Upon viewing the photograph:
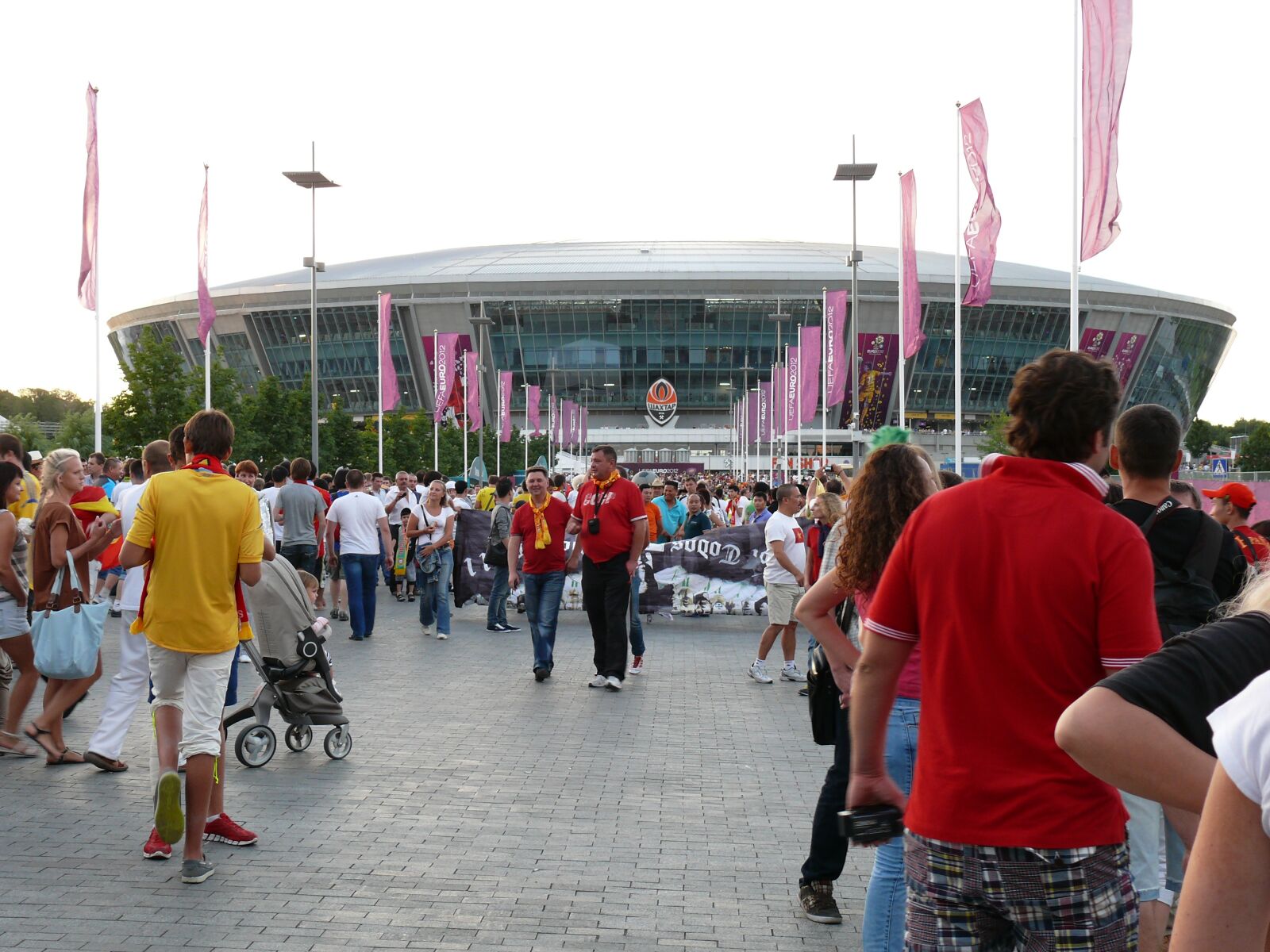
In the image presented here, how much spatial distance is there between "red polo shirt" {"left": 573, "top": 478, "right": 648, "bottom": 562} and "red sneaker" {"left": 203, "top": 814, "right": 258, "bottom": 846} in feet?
17.4

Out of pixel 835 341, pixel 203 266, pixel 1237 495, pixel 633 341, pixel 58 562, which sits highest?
pixel 633 341

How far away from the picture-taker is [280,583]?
780 cm

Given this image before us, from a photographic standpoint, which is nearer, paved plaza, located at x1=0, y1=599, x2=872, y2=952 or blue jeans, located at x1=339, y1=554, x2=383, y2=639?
paved plaza, located at x1=0, y1=599, x2=872, y2=952

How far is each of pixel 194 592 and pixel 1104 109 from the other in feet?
35.7

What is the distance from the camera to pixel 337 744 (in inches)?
320

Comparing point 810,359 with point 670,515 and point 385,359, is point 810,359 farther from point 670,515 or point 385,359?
point 670,515

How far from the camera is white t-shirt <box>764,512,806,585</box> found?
1160cm

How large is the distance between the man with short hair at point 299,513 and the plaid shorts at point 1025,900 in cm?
1288

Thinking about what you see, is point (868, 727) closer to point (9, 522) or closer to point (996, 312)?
point (9, 522)

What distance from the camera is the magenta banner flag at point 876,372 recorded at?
254ft

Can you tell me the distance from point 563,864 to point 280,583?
9.58 ft

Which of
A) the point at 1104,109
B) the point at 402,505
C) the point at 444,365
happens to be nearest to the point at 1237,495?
the point at 1104,109

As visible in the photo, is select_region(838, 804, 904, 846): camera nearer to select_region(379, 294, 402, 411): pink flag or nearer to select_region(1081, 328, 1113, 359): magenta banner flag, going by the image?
select_region(379, 294, 402, 411): pink flag

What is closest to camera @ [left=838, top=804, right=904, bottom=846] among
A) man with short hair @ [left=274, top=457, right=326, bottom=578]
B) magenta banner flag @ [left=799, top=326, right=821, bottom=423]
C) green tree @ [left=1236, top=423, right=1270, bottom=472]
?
man with short hair @ [left=274, top=457, right=326, bottom=578]
